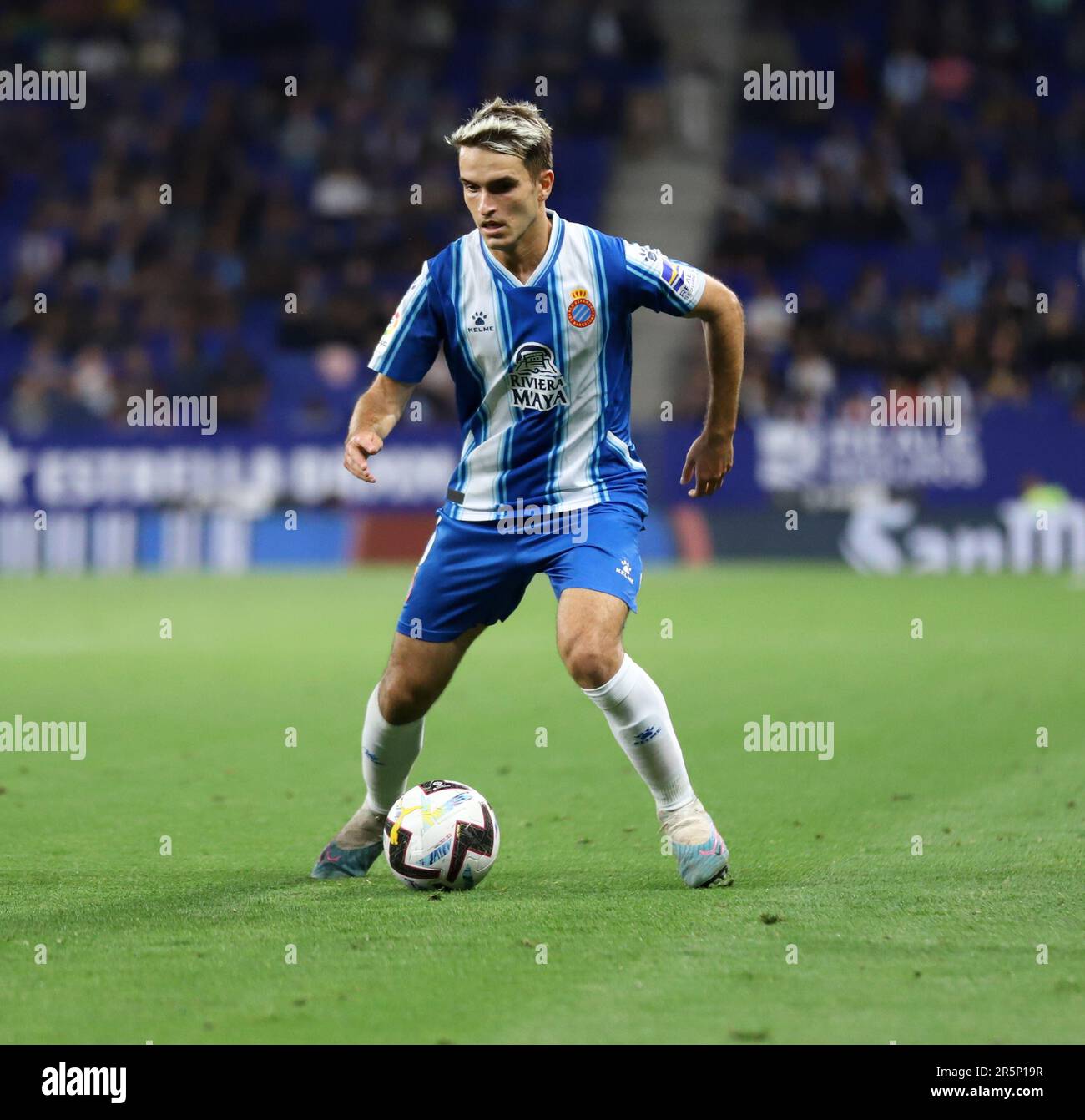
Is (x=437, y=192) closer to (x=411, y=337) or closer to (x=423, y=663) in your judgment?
(x=411, y=337)

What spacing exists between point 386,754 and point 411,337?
1323 millimetres

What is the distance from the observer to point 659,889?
Result: 18.2 feet

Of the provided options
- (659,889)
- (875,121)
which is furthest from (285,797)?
(875,121)

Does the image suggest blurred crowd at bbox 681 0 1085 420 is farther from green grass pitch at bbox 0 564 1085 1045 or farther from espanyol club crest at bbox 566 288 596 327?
espanyol club crest at bbox 566 288 596 327

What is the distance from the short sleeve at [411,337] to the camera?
576 cm

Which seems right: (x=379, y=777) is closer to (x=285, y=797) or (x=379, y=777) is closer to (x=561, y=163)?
(x=285, y=797)

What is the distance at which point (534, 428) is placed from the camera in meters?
5.75

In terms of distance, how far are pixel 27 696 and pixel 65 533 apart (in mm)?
11010

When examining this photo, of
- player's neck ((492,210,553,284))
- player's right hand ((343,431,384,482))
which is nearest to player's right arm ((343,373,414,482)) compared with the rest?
player's right hand ((343,431,384,482))

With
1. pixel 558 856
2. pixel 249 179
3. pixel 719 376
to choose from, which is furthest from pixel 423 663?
pixel 249 179

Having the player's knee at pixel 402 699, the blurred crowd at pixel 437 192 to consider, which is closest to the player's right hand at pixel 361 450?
the player's knee at pixel 402 699

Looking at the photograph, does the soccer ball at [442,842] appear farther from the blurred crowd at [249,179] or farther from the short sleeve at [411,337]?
the blurred crowd at [249,179]

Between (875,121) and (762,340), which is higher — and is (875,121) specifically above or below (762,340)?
above

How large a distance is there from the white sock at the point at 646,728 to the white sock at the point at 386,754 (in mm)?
635
